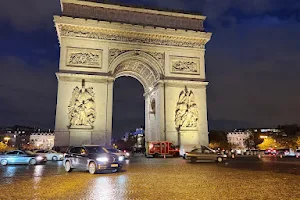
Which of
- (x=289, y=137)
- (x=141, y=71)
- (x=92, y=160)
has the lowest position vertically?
(x=92, y=160)

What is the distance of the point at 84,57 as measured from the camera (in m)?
26.1

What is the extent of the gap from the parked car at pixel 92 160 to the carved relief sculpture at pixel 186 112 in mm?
14119

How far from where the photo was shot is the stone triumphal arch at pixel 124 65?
24875mm

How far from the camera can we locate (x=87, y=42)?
26.4 m

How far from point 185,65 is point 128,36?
22.5ft

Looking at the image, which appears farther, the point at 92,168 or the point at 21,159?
the point at 21,159

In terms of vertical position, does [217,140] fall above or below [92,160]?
above

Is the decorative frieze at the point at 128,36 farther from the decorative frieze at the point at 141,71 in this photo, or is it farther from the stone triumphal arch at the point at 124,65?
the decorative frieze at the point at 141,71

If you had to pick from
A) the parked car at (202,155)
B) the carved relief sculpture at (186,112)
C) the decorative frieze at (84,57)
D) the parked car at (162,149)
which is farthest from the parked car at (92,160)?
the carved relief sculpture at (186,112)

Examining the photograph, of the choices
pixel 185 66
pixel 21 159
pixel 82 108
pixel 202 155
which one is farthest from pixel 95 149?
pixel 185 66

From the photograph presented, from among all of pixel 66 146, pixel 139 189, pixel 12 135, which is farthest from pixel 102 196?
pixel 12 135

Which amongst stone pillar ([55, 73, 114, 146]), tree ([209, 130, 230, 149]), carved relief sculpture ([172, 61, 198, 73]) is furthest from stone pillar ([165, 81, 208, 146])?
tree ([209, 130, 230, 149])

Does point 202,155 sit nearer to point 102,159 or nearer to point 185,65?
point 102,159

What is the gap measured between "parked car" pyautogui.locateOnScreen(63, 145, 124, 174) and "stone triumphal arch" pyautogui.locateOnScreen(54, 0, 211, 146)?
10.8 meters
